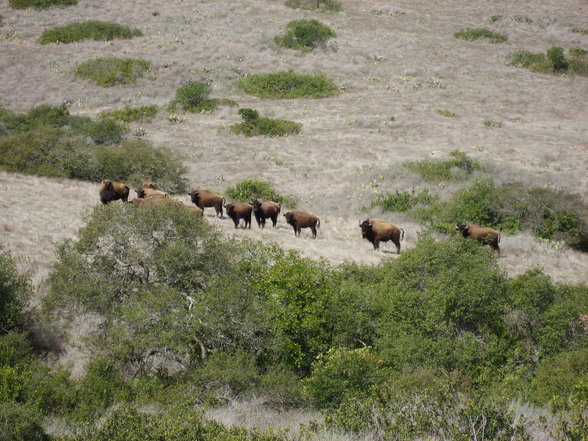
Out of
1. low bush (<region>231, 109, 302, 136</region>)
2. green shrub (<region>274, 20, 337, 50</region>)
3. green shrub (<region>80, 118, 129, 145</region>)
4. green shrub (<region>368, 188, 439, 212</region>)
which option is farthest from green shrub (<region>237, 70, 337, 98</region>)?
green shrub (<region>368, 188, 439, 212</region>)

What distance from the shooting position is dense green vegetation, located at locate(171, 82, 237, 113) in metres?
38.1

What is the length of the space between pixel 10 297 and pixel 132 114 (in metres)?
26.6

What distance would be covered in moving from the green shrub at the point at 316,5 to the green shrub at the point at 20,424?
5717cm

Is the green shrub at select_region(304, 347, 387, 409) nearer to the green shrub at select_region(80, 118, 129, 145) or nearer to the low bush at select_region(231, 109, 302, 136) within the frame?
the green shrub at select_region(80, 118, 129, 145)

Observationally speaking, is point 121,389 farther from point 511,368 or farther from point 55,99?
point 55,99

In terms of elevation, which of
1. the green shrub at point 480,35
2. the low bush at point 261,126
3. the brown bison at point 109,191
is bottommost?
the low bush at point 261,126

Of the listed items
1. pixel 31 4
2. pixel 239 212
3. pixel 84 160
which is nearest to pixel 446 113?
pixel 239 212

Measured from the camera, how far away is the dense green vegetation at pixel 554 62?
47312mm

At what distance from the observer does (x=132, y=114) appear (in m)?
35.8

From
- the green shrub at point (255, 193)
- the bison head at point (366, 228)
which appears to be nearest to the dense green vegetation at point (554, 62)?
the green shrub at point (255, 193)

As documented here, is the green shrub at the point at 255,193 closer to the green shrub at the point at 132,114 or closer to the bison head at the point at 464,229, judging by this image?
the bison head at the point at 464,229

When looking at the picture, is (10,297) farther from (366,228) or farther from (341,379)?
(366,228)

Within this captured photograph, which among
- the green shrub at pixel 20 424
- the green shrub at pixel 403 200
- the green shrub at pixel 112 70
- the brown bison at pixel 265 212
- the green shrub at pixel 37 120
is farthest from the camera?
the green shrub at pixel 112 70

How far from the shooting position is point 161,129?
3447cm
